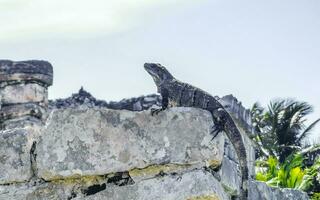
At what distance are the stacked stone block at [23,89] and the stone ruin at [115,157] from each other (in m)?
4.95

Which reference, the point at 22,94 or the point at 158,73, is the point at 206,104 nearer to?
the point at 158,73

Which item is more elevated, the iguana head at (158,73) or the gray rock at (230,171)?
the iguana head at (158,73)

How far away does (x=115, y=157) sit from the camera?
139 inches

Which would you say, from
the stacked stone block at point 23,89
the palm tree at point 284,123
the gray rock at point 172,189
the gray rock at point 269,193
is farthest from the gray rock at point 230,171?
the palm tree at point 284,123

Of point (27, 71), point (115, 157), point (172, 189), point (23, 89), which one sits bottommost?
point (172, 189)

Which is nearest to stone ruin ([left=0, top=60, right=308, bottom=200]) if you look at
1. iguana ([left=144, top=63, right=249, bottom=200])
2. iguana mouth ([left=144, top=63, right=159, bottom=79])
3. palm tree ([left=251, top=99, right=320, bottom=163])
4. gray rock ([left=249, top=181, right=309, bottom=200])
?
iguana ([left=144, top=63, right=249, bottom=200])

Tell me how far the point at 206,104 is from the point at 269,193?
1.26 meters

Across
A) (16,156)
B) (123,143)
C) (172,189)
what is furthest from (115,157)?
(16,156)

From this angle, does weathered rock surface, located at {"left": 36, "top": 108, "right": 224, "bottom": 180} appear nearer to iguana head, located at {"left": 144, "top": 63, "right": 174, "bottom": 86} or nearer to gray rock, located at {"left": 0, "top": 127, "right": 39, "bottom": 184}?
gray rock, located at {"left": 0, "top": 127, "right": 39, "bottom": 184}

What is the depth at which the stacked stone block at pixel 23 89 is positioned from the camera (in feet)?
28.2

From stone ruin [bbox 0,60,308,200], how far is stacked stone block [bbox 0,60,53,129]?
16.2 ft

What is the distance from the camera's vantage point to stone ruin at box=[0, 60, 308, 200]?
3496mm

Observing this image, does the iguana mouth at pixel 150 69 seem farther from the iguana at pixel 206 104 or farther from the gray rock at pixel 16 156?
the gray rock at pixel 16 156

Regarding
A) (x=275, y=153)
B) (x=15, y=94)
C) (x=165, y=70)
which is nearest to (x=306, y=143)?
(x=275, y=153)
